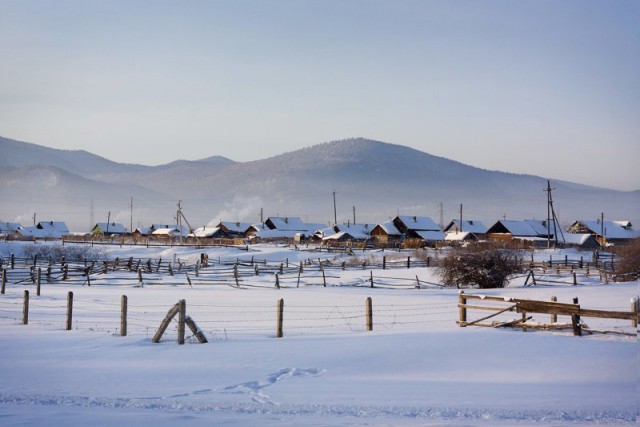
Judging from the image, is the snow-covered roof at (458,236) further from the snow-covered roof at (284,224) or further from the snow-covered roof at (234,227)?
the snow-covered roof at (234,227)

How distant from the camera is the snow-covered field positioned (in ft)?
34.8

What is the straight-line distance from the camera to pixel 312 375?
13.6 m

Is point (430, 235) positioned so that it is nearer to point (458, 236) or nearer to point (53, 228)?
point (458, 236)

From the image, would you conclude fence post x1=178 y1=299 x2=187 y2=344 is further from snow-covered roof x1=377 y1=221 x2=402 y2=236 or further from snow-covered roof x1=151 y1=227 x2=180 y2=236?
snow-covered roof x1=151 y1=227 x2=180 y2=236

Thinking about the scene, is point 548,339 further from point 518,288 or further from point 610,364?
point 518,288

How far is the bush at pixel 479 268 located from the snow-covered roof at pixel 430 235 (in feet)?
187

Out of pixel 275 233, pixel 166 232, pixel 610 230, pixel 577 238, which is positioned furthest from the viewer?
pixel 166 232

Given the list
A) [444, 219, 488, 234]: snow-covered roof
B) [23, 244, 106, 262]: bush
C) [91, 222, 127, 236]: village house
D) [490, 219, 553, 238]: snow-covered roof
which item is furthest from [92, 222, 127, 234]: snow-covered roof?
[490, 219, 553, 238]: snow-covered roof

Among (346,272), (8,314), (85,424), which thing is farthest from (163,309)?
(346,272)

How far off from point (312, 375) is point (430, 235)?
89.5 metres

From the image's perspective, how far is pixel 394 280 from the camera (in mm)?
46188

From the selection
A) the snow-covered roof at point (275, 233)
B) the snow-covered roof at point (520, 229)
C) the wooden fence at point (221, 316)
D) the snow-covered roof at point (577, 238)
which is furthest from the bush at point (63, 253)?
the snow-covered roof at point (577, 238)

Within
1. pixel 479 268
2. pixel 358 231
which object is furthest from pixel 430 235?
pixel 479 268

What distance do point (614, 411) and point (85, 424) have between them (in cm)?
806
